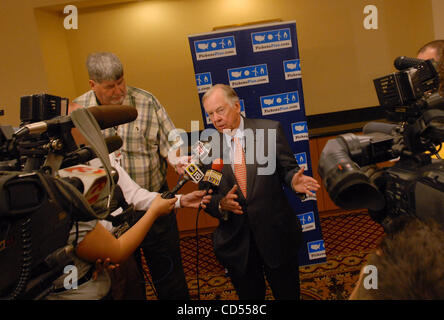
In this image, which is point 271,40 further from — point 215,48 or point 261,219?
point 261,219

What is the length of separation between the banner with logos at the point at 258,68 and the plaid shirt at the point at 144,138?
61 cm

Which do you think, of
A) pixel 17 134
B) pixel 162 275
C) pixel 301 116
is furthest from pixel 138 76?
pixel 17 134

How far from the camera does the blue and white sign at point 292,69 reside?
2530 millimetres

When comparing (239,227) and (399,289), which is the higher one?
→ (399,289)

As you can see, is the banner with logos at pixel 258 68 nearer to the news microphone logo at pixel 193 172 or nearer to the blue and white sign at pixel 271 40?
the blue and white sign at pixel 271 40

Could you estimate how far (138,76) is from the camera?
12.9 feet

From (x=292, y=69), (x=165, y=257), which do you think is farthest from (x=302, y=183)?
(x=292, y=69)

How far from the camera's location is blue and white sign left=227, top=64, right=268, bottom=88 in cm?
253

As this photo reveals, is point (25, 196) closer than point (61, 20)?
Yes

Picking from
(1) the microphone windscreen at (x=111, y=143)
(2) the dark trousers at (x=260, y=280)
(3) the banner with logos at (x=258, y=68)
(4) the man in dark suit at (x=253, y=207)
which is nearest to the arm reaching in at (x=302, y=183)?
(4) the man in dark suit at (x=253, y=207)

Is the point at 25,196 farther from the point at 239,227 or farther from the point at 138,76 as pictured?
the point at 138,76

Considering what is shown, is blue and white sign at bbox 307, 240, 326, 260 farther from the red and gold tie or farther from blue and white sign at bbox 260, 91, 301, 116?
the red and gold tie

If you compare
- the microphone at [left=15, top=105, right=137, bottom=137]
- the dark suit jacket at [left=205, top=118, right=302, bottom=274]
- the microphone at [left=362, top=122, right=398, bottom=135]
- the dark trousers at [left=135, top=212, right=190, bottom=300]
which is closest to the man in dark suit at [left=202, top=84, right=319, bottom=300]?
the dark suit jacket at [left=205, top=118, right=302, bottom=274]

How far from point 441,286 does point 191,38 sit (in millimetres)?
2392
